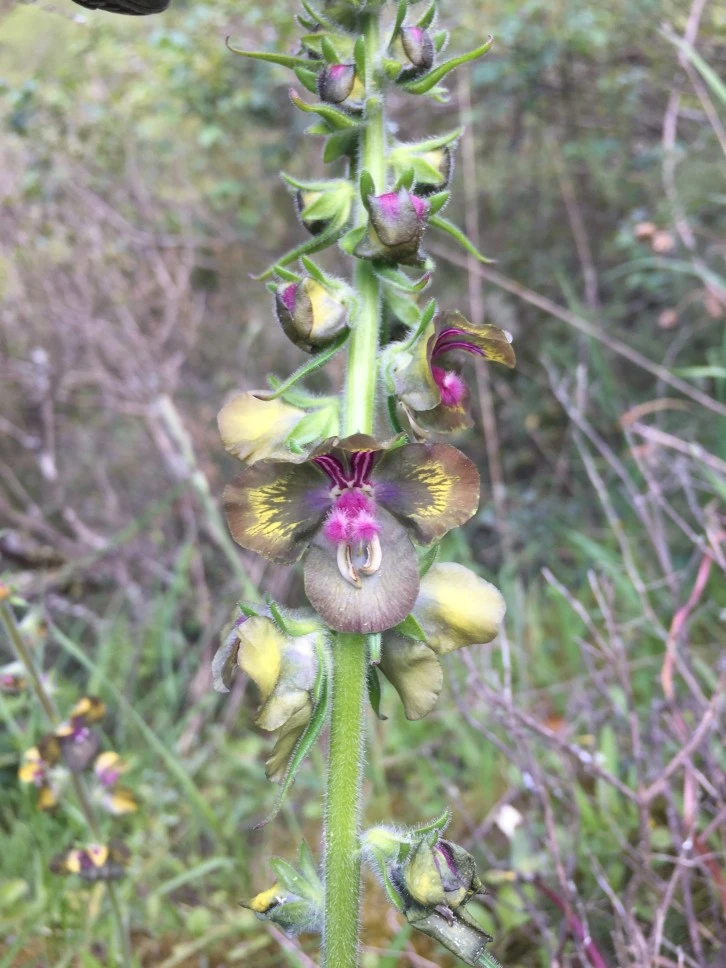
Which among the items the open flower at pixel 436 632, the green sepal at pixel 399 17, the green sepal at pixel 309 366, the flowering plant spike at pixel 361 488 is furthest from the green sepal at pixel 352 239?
the open flower at pixel 436 632

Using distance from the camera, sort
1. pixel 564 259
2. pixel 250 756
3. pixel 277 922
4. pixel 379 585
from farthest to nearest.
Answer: pixel 564 259 → pixel 250 756 → pixel 277 922 → pixel 379 585

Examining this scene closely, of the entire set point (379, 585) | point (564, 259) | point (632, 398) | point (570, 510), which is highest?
point (379, 585)

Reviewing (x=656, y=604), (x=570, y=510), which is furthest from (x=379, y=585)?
(x=570, y=510)

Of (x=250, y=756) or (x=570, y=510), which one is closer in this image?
(x=250, y=756)

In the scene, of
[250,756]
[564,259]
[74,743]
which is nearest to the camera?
[74,743]

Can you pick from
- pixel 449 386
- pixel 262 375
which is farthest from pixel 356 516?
pixel 262 375

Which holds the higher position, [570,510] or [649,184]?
[649,184]

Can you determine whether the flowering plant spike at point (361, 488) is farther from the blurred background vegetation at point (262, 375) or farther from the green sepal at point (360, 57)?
the blurred background vegetation at point (262, 375)

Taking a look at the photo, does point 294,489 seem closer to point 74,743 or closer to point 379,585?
point 379,585
